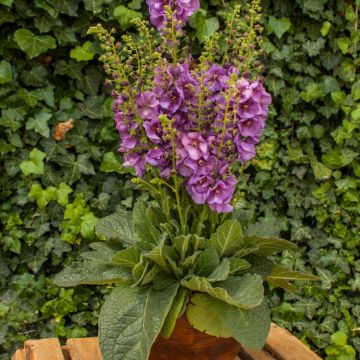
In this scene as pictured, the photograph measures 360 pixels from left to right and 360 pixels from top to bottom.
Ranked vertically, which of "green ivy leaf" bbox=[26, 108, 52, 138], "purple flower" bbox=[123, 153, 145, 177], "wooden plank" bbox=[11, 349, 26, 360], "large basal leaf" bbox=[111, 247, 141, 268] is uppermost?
"purple flower" bbox=[123, 153, 145, 177]

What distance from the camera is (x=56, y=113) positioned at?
245 cm

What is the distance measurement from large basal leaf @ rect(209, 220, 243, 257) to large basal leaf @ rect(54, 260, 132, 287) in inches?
7.9

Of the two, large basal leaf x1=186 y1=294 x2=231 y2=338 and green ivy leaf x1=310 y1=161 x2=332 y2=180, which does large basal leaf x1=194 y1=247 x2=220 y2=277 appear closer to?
large basal leaf x1=186 y1=294 x2=231 y2=338

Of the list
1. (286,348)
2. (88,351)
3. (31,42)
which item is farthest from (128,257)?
(31,42)

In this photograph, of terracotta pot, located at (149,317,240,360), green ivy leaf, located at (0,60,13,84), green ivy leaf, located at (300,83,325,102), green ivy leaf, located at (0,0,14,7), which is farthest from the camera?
green ivy leaf, located at (300,83,325,102)

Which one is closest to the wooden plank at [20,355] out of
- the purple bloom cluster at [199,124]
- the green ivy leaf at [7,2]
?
the purple bloom cluster at [199,124]

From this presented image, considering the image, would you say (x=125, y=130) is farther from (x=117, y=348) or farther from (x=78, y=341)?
(x=78, y=341)

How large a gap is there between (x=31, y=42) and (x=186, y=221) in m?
1.24

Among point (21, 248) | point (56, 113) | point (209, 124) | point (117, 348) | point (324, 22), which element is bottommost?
point (21, 248)

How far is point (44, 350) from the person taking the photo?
1.67 m

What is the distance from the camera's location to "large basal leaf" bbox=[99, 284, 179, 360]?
1237 millimetres

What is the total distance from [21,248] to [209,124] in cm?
142

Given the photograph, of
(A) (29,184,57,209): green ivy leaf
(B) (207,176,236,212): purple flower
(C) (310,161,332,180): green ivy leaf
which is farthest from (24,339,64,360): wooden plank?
(C) (310,161,332,180): green ivy leaf

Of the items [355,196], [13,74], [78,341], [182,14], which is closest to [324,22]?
[355,196]
